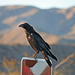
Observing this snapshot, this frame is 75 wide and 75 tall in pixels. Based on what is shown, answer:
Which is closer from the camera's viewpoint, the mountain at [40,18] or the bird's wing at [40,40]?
the bird's wing at [40,40]

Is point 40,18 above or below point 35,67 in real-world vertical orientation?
below

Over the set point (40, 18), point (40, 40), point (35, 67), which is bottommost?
point (40, 18)

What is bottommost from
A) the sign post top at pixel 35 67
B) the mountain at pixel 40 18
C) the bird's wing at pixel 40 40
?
the mountain at pixel 40 18

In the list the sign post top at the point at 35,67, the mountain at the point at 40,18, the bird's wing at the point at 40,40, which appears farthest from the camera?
the mountain at the point at 40,18

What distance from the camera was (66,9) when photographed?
92812 mm

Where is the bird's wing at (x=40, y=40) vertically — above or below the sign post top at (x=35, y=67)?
below

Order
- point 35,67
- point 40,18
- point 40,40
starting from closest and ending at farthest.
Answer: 1. point 35,67
2. point 40,40
3. point 40,18

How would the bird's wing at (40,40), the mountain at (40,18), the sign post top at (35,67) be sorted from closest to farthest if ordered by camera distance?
the sign post top at (35,67) → the bird's wing at (40,40) → the mountain at (40,18)

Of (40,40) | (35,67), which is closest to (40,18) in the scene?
(40,40)

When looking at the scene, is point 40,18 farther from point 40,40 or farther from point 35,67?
point 35,67

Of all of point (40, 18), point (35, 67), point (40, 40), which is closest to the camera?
point (35, 67)

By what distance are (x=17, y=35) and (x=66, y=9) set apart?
154 feet

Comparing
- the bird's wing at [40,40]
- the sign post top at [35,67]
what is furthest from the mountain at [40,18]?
the sign post top at [35,67]

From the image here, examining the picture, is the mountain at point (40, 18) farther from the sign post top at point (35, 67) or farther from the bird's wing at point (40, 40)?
the sign post top at point (35, 67)
